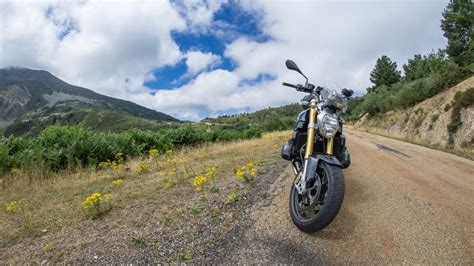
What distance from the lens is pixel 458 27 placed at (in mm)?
36281

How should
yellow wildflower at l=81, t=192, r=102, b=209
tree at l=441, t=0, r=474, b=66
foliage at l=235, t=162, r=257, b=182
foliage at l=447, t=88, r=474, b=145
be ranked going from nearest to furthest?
yellow wildflower at l=81, t=192, r=102, b=209
foliage at l=235, t=162, r=257, b=182
foliage at l=447, t=88, r=474, b=145
tree at l=441, t=0, r=474, b=66

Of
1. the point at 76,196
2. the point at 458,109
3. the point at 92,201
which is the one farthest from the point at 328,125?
the point at 458,109

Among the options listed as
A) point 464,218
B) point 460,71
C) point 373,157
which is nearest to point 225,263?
point 464,218

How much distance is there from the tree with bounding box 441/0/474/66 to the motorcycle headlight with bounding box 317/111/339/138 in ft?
131

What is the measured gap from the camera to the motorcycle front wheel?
2928 mm

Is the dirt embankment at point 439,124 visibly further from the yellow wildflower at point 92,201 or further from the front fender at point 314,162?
the yellow wildflower at point 92,201

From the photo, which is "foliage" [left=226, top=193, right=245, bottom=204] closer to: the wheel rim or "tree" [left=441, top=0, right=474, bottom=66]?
the wheel rim

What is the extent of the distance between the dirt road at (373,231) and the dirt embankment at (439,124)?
7.72 metres

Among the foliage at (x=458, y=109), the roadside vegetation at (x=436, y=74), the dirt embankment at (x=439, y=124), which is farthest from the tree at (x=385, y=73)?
the foliage at (x=458, y=109)

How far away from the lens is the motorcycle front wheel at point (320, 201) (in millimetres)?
2928

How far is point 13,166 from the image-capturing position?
309 inches

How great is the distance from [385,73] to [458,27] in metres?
18.5

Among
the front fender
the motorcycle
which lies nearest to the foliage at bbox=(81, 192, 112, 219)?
the motorcycle

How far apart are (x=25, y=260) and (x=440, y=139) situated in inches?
715
